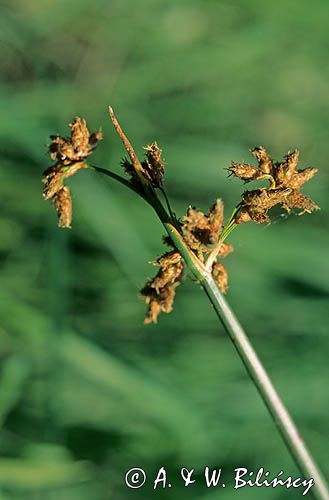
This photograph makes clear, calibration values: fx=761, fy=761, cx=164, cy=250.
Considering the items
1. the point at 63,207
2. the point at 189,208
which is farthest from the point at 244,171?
the point at 63,207

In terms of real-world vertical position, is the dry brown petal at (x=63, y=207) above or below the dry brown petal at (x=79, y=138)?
below

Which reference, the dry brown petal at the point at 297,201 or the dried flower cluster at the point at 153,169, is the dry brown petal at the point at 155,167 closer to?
the dried flower cluster at the point at 153,169

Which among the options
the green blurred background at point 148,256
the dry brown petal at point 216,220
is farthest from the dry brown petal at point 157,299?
the green blurred background at point 148,256

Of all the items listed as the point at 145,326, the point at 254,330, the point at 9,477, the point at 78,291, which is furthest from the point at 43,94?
the point at 9,477

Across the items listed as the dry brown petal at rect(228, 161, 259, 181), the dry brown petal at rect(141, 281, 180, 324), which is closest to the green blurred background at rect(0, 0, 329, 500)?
the dry brown petal at rect(141, 281, 180, 324)

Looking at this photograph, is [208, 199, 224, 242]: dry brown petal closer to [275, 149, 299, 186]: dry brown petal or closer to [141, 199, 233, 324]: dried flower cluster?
[141, 199, 233, 324]: dried flower cluster

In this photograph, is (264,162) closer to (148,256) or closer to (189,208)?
(189,208)

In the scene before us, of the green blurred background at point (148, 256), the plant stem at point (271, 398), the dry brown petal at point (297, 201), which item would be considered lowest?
the plant stem at point (271, 398)
